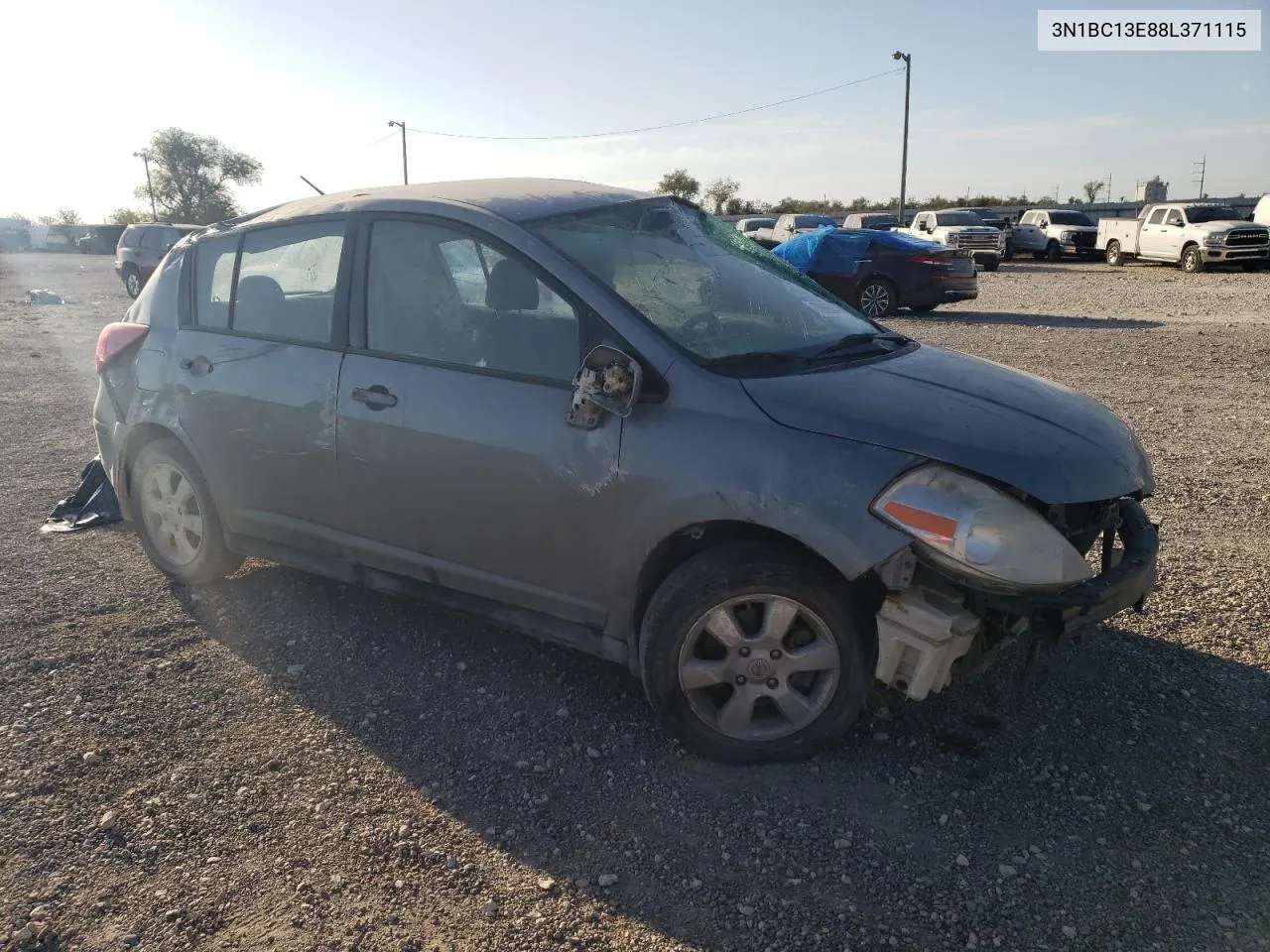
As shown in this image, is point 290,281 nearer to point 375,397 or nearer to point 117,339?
point 375,397

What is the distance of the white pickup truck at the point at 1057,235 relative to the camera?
3331cm

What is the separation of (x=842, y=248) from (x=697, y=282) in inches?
541

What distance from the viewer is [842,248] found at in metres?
16.8

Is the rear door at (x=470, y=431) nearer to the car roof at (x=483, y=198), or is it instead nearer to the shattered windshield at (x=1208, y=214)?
the car roof at (x=483, y=198)

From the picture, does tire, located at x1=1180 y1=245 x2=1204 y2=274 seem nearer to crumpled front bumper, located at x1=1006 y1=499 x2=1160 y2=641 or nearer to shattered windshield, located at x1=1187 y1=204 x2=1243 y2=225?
shattered windshield, located at x1=1187 y1=204 x2=1243 y2=225

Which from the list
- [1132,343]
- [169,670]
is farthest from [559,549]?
[1132,343]

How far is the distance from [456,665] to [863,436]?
6.34 ft

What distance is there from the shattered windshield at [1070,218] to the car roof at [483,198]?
3444cm

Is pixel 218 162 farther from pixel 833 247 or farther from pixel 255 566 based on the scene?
pixel 255 566

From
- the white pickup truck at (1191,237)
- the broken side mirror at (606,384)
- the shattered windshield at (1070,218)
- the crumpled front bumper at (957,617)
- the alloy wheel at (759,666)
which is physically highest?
the shattered windshield at (1070,218)

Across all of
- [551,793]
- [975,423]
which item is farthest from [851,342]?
[551,793]

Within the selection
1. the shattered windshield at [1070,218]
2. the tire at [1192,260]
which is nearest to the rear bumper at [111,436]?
the tire at [1192,260]

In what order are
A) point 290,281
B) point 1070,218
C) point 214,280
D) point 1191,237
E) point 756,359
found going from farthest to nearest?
point 1070,218 → point 1191,237 → point 214,280 → point 290,281 → point 756,359

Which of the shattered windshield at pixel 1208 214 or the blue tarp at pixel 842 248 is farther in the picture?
the shattered windshield at pixel 1208 214
